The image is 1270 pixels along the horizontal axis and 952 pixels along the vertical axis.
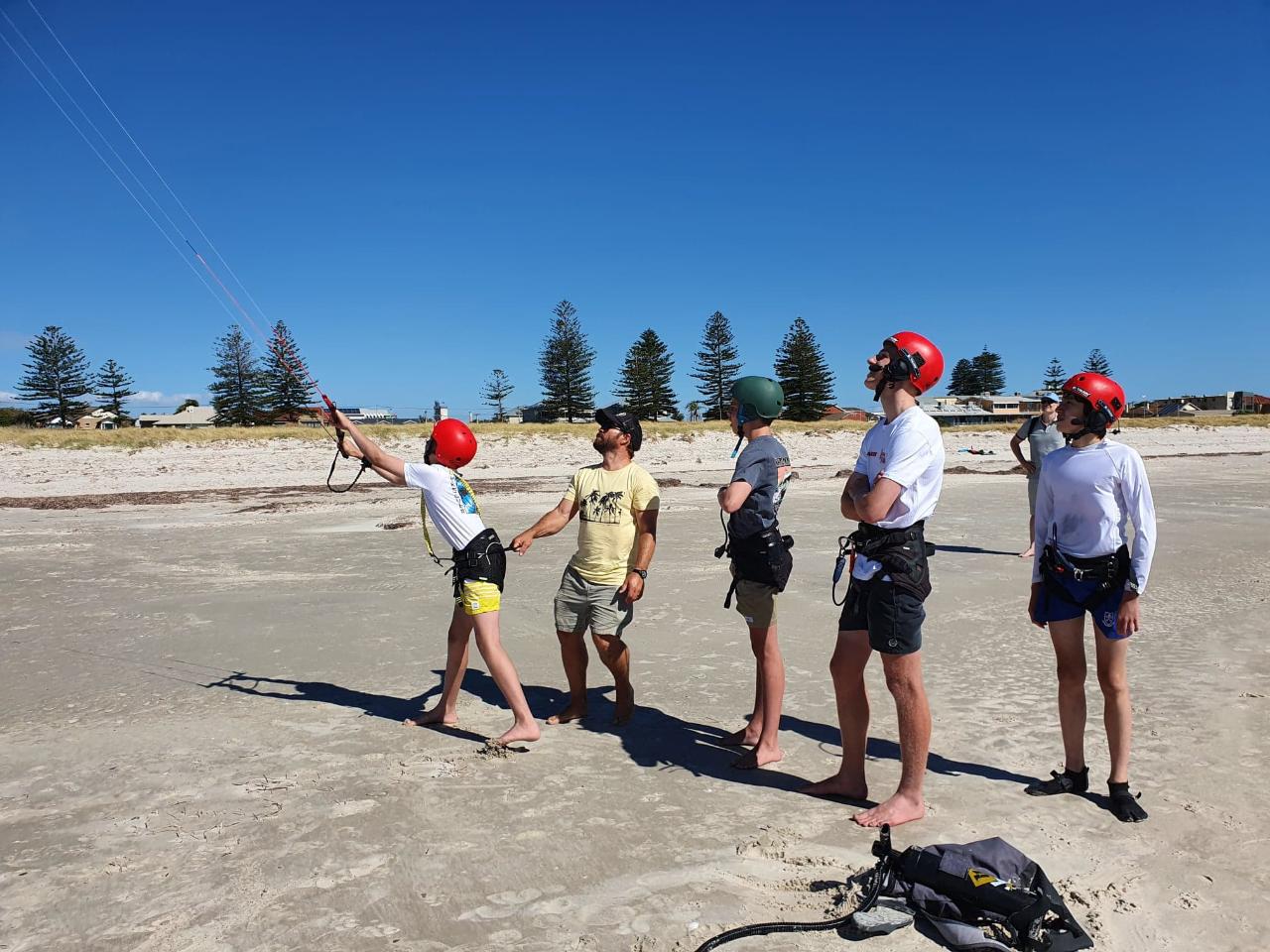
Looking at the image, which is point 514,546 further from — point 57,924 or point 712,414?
point 712,414

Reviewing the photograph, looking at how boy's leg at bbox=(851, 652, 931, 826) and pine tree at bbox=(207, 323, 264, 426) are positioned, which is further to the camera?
pine tree at bbox=(207, 323, 264, 426)

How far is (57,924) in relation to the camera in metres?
3.12

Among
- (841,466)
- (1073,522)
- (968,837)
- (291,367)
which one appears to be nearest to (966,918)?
(968,837)

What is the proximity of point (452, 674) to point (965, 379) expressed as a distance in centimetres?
13129

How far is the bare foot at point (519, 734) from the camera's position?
15.7ft

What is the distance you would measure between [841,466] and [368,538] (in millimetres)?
21162

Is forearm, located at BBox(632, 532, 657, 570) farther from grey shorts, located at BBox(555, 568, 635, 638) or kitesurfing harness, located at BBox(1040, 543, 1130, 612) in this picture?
kitesurfing harness, located at BBox(1040, 543, 1130, 612)

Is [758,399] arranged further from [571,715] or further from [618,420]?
[571,715]

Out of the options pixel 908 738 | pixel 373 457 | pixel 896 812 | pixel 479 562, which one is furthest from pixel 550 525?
pixel 896 812

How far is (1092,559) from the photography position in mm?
3910

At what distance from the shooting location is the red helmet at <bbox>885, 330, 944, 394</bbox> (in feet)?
12.3

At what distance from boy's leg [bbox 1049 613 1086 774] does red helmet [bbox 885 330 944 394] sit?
137cm

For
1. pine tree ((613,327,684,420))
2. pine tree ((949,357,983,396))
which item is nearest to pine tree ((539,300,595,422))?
pine tree ((613,327,684,420))

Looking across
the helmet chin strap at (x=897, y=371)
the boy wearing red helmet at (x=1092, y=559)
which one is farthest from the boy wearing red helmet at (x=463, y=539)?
the boy wearing red helmet at (x=1092, y=559)
